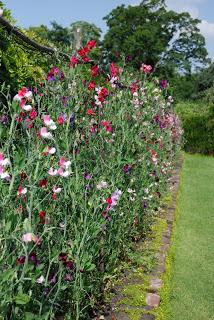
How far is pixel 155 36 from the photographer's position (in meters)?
50.8

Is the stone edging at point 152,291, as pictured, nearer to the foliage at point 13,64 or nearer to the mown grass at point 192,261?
the mown grass at point 192,261

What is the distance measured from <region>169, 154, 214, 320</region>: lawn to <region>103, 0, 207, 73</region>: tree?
41998 millimetres

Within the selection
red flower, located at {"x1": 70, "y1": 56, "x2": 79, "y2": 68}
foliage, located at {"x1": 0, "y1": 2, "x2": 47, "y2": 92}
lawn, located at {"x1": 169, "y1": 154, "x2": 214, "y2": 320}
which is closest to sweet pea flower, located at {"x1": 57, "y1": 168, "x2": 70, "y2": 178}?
red flower, located at {"x1": 70, "y1": 56, "x2": 79, "y2": 68}

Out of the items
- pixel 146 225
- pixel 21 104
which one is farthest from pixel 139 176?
pixel 21 104

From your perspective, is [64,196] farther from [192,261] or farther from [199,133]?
[199,133]

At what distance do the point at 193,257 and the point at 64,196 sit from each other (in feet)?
10.1

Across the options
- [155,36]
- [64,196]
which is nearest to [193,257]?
[64,196]

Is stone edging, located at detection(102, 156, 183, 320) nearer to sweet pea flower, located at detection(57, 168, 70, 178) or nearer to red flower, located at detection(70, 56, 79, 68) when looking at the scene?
sweet pea flower, located at detection(57, 168, 70, 178)

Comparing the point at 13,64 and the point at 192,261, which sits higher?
the point at 13,64

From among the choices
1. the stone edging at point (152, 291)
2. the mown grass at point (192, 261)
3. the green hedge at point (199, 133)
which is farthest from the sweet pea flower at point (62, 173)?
the green hedge at point (199, 133)

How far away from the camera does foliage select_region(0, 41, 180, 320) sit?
262cm

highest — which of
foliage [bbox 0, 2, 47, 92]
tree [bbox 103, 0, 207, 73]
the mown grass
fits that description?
tree [bbox 103, 0, 207, 73]

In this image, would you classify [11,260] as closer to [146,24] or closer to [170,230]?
[170,230]

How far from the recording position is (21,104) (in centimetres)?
278
